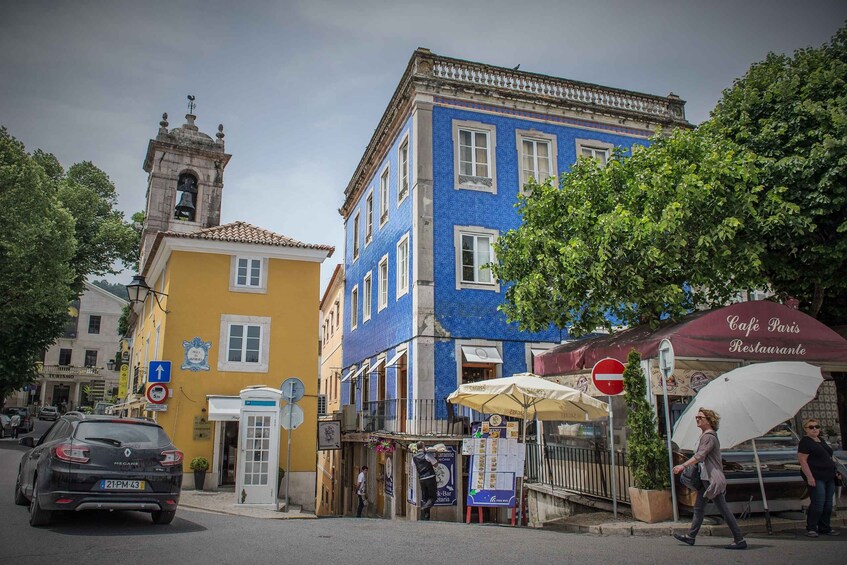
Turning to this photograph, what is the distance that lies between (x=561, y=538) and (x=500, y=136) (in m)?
14.0

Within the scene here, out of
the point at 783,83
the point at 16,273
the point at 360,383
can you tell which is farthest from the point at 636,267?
the point at 16,273

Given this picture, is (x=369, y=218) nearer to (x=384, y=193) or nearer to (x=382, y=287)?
(x=384, y=193)

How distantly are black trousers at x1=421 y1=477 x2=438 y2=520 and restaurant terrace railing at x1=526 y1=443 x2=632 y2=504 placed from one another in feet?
8.09

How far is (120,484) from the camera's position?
801cm

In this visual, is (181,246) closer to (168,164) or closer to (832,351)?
(168,164)

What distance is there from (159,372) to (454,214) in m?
9.68

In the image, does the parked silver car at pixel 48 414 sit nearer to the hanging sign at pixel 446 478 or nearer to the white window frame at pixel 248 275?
the white window frame at pixel 248 275

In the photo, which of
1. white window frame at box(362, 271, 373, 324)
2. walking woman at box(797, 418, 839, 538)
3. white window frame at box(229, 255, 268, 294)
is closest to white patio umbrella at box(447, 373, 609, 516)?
walking woman at box(797, 418, 839, 538)

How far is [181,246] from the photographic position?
766 inches

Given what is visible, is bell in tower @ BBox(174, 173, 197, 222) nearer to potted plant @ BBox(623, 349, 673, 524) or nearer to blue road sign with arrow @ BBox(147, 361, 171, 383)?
blue road sign with arrow @ BBox(147, 361, 171, 383)

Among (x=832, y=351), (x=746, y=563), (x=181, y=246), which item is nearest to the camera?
(x=746, y=563)

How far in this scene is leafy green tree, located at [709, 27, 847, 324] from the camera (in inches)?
523

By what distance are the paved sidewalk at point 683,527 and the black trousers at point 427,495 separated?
6115 mm

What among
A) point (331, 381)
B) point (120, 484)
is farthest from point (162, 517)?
point (331, 381)
